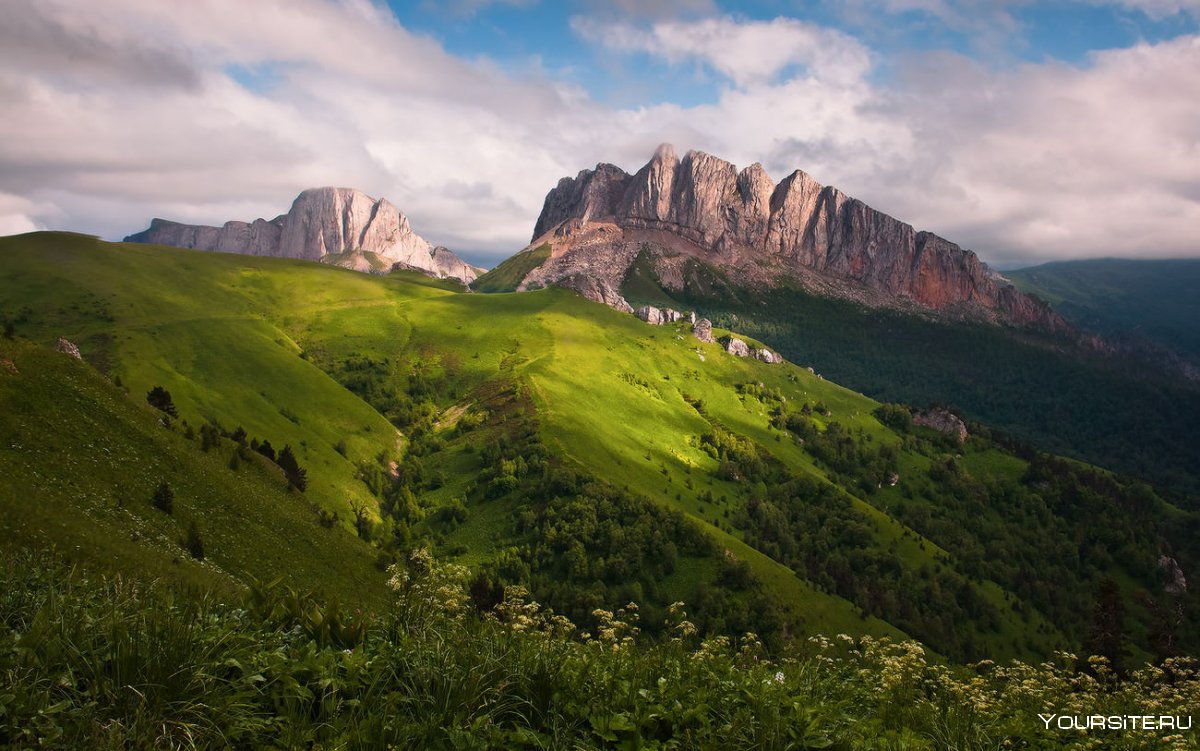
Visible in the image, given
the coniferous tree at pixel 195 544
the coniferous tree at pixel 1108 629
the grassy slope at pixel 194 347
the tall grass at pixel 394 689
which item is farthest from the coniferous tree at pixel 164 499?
the coniferous tree at pixel 1108 629

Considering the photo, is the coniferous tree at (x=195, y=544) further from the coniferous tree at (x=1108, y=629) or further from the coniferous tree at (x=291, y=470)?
the coniferous tree at (x=1108, y=629)

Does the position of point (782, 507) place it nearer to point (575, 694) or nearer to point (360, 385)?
point (360, 385)

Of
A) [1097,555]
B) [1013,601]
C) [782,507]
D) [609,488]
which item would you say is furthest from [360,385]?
[1097,555]

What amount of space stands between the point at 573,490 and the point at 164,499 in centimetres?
8491

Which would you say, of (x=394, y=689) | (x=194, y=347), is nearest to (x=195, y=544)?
(x=394, y=689)

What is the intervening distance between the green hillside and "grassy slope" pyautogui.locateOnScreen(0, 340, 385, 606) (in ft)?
9.09

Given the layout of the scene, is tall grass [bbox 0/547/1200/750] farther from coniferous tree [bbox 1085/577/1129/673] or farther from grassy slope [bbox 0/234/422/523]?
grassy slope [bbox 0/234/422/523]

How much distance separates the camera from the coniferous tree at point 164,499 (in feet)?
119

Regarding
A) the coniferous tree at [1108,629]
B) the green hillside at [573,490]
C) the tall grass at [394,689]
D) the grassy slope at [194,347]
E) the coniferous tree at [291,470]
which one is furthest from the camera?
the grassy slope at [194,347]

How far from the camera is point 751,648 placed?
1343 cm

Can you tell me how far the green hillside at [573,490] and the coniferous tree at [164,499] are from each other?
4106 mm

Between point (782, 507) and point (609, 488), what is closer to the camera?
point (609, 488)

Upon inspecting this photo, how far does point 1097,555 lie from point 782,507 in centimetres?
10812

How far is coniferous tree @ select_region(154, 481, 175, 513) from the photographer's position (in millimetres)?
36344
